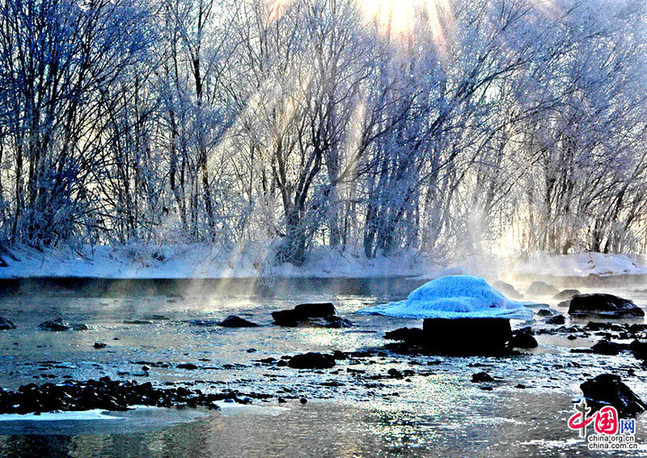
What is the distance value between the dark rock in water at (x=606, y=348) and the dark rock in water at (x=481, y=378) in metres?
2.26

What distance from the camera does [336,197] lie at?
72.9 ft

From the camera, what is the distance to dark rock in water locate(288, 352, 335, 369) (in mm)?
7898

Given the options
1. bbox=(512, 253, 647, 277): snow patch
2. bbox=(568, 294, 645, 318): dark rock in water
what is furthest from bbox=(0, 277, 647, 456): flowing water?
bbox=(512, 253, 647, 277): snow patch

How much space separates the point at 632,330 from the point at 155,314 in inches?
280

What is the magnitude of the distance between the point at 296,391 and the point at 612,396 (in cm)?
230

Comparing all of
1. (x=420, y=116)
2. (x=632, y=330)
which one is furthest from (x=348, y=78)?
(x=632, y=330)

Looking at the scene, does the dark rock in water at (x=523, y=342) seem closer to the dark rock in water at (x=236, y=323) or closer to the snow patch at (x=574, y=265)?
the dark rock in water at (x=236, y=323)

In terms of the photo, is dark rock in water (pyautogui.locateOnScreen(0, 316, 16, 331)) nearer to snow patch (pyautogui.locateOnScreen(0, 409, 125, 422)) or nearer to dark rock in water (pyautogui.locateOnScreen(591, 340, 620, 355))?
snow patch (pyautogui.locateOnScreen(0, 409, 125, 422))

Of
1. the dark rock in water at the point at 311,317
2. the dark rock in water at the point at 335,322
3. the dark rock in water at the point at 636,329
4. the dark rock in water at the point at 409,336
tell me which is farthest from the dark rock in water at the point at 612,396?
the dark rock in water at the point at 311,317

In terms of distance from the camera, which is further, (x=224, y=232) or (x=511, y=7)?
(x=511, y=7)

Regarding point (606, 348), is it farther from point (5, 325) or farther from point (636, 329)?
point (5, 325)

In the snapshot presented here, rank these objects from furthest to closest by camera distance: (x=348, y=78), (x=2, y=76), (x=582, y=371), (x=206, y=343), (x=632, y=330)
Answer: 1. (x=348, y=78)
2. (x=2, y=76)
3. (x=632, y=330)
4. (x=206, y=343)
5. (x=582, y=371)

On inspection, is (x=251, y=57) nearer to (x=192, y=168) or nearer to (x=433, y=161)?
(x=192, y=168)

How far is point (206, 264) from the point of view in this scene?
2098cm
